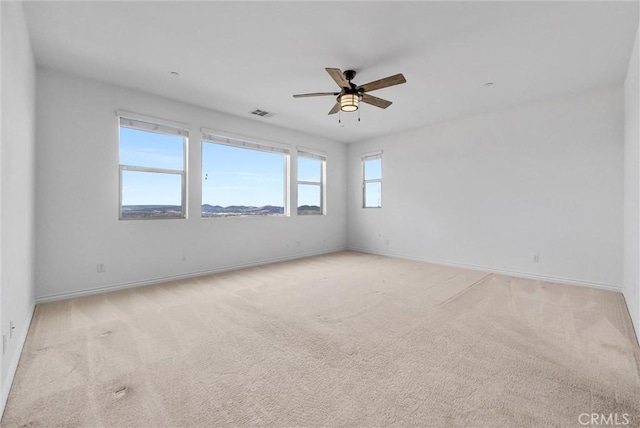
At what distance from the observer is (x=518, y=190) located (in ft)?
14.6

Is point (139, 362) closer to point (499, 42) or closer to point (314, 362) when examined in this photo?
point (314, 362)

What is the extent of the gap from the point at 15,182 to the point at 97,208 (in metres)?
1.57

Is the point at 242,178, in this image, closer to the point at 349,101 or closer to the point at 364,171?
the point at 349,101

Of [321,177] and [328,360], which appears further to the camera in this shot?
[321,177]

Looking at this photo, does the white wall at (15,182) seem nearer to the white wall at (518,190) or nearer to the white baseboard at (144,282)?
the white baseboard at (144,282)

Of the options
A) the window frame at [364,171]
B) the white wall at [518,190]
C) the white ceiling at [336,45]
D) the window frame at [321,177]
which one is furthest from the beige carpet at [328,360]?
the window frame at [364,171]

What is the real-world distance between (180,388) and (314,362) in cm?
89

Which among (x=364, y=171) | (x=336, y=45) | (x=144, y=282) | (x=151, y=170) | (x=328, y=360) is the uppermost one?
(x=336, y=45)

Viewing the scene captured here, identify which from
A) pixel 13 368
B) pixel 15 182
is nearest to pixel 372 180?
pixel 15 182

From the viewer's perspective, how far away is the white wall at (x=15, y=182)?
5.74ft

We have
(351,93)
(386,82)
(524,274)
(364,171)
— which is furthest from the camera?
(364,171)

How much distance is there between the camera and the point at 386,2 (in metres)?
2.19

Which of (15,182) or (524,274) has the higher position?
(15,182)

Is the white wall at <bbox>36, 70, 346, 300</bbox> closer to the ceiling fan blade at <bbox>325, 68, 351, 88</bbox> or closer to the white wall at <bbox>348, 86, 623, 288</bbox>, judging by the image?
the ceiling fan blade at <bbox>325, 68, 351, 88</bbox>
